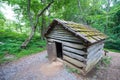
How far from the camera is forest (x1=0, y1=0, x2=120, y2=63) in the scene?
12.1 meters

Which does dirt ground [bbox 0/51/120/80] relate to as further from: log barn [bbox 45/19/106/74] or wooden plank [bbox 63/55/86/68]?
wooden plank [bbox 63/55/86/68]

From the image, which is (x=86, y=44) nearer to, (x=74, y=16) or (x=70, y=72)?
(x=70, y=72)

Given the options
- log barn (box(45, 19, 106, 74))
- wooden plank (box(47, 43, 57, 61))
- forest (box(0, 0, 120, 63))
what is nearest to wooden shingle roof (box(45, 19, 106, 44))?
log barn (box(45, 19, 106, 74))

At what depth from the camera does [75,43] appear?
250 inches

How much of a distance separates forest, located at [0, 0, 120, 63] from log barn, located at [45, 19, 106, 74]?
4380 mm

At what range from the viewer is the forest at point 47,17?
1208 cm

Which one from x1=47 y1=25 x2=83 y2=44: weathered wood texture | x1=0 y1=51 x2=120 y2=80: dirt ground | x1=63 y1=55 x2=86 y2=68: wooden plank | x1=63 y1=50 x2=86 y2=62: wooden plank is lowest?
x1=0 y1=51 x2=120 y2=80: dirt ground

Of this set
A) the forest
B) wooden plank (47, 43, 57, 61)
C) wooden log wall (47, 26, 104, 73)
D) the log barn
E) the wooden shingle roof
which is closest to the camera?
the wooden shingle roof

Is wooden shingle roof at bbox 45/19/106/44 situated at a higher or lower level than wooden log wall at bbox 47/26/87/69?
higher

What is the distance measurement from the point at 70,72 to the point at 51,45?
8.94ft

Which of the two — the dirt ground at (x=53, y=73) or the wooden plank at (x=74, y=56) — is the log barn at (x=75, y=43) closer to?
the wooden plank at (x=74, y=56)

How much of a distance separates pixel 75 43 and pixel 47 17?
11.8m

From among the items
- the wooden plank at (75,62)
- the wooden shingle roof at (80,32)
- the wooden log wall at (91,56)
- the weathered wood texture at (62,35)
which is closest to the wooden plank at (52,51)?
the weathered wood texture at (62,35)

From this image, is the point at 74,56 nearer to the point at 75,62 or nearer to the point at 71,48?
the point at 75,62
